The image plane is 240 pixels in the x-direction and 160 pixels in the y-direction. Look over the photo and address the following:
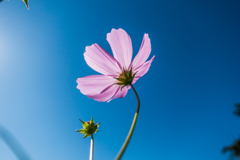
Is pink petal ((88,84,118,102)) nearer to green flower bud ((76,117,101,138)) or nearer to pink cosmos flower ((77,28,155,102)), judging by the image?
pink cosmos flower ((77,28,155,102))

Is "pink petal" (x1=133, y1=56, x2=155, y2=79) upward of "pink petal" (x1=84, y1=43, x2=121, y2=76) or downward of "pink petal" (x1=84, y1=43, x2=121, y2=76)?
downward

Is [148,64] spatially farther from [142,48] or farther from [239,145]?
[239,145]

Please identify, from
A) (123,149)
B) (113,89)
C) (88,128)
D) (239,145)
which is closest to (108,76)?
(113,89)

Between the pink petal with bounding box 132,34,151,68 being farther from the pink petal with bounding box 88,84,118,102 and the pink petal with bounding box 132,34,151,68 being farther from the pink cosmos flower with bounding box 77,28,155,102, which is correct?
the pink petal with bounding box 88,84,118,102

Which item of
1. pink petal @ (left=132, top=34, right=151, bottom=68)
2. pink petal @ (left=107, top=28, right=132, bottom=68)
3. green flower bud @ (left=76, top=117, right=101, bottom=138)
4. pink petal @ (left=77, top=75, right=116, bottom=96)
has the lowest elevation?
green flower bud @ (left=76, top=117, right=101, bottom=138)

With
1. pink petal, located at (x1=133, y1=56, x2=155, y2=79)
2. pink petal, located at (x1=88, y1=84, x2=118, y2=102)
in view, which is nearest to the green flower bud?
pink petal, located at (x1=88, y1=84, x2=118, y2=102)

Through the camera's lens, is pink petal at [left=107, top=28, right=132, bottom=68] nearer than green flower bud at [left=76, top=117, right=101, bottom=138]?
Yes

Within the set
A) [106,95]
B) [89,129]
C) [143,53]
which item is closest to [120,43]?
[143,53]
